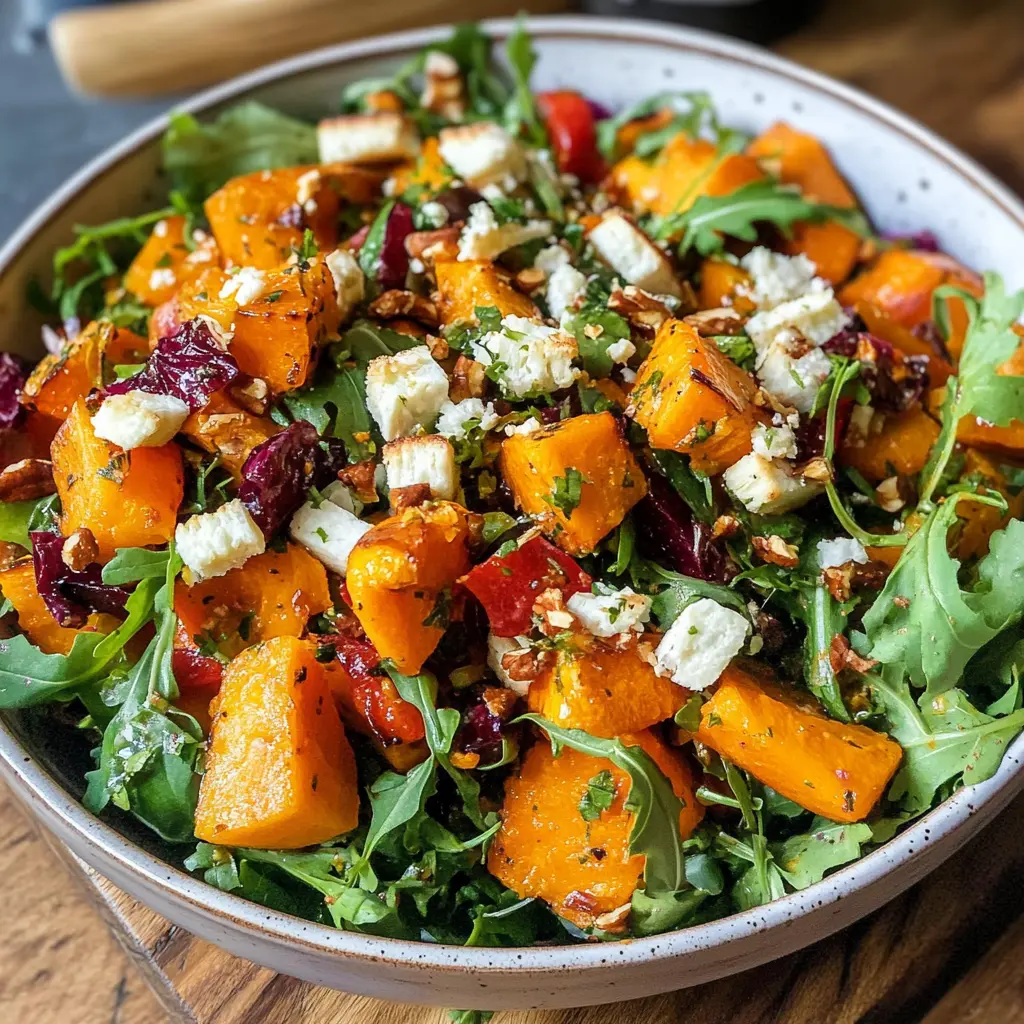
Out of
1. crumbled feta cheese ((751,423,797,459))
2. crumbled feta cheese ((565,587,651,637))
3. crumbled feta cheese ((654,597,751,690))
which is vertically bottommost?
crumbled feta cheese ((654,597,751,690))

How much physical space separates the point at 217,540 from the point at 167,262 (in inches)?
43.7

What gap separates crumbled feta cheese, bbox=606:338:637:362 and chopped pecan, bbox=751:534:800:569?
45 centimetres

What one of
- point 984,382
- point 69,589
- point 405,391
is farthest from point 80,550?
point 984,382

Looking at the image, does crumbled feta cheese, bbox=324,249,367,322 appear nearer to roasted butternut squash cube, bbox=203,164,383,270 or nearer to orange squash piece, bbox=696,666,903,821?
roasted butternut squash cube, bbox=203,164,383,270

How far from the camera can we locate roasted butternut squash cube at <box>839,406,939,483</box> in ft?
7.55

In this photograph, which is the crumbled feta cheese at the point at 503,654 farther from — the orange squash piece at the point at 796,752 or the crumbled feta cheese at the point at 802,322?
the crumbled feta cheese at the point at 802,322

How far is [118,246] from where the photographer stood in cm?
297

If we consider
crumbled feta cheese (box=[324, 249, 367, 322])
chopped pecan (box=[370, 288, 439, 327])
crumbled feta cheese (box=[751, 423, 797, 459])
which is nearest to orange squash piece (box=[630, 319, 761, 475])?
crumbled feta cheese (box=[751, 423, 797, 459])

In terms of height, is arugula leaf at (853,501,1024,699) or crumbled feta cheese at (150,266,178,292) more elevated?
crumbled feta cheese at (150,266,178,292)

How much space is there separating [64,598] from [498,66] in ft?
6.84

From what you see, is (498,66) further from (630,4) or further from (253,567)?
(253,567)

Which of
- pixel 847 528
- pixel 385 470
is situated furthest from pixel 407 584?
pixel 847 528

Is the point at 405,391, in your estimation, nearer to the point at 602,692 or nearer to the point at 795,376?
the point at 602,692

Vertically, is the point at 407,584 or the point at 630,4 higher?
the point at 630,4
